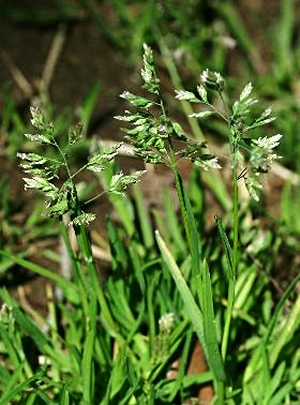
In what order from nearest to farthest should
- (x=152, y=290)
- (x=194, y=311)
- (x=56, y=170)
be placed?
(x=56, y=170)
(x=194, y=311)
(x=152, y=290)

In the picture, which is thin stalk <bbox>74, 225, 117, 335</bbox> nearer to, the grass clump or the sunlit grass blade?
the grass clump

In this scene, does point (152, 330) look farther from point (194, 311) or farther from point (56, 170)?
point (56, 170)

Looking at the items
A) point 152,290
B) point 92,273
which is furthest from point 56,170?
point 152,290

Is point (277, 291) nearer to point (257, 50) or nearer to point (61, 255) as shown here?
point (61, 255)

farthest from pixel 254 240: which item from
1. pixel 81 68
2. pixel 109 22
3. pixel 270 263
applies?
pixel 109 22

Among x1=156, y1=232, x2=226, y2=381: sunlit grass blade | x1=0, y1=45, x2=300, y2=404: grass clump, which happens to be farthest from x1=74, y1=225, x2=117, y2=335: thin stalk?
x1=156, y1=232, x2=226, y2=381: sunlit grass blade

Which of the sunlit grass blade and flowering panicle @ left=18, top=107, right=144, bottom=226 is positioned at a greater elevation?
flowering panicle @ left=18, top=107, right=144, bottom=226

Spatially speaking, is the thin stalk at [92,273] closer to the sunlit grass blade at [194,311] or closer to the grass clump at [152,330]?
the grass clump at [152,330]

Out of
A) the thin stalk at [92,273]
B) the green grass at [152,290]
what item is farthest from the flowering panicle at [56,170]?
the thin stalk at [92,273]

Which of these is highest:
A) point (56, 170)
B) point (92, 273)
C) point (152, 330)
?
point (56, 170)
